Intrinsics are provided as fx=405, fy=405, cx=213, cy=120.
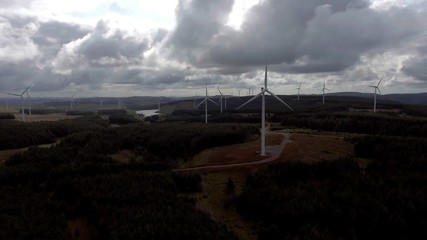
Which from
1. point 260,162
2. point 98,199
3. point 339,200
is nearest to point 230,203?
point 339,200

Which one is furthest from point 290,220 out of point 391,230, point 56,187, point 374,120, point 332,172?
point 374,120

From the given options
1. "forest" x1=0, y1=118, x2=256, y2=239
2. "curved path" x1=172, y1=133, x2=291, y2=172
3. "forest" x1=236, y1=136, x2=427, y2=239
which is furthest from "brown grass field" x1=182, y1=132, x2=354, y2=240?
"forest" x1=0, y1=118, x2=256, y2=239

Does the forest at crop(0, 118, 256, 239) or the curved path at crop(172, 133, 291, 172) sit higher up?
the curved path at crop(172, 133, 291, 172)

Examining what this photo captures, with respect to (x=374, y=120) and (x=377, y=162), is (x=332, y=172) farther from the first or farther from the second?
(x=374, y=120)

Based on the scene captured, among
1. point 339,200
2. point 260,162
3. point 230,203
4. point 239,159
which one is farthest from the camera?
point 239,159

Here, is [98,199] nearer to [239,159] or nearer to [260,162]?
[260,162]

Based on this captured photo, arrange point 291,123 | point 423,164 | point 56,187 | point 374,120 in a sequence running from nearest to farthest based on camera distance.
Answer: point 56,187 → point 423,164 → point 374,120 → point 291,123

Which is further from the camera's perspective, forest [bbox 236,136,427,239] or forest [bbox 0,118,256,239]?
forest [bbox 236,136,427,239]

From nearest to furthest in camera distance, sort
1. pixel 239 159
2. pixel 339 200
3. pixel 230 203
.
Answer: pixel 339 200 → pixel 230 203 → pixel 239 159

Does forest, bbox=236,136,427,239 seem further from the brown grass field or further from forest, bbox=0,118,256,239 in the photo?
forest, bbox=0,118,256,239

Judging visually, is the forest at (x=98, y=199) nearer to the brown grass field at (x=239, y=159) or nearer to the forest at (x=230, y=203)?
the forest at (x=230, y=203)

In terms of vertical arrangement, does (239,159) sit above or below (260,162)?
below
